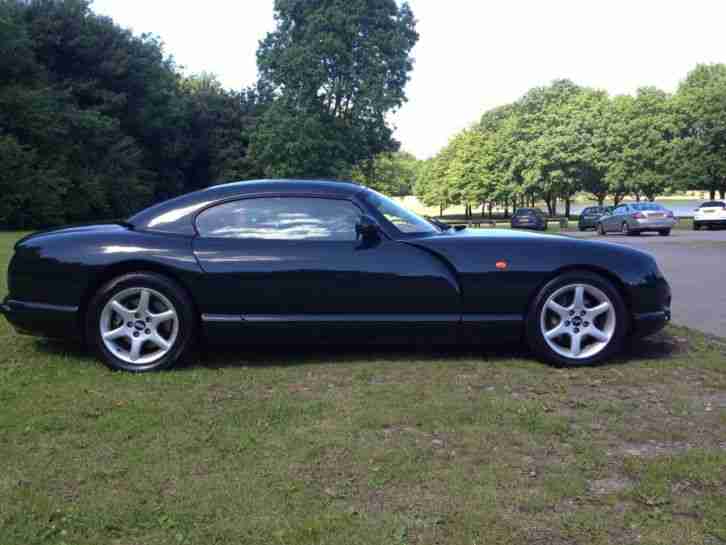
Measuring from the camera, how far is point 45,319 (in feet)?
15.8

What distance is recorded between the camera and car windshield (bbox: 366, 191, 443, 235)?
197 inches

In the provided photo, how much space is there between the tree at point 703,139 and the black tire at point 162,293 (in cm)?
5592

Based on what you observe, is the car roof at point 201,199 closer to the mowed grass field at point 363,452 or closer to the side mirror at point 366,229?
the side mirror at point 366,229

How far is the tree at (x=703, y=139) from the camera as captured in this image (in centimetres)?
5303

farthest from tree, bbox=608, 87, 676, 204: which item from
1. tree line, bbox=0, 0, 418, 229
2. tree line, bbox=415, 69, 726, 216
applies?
tree line, bbox=0, 0, 418, 229

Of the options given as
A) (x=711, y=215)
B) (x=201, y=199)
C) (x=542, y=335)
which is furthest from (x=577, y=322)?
(x=711, y=215)

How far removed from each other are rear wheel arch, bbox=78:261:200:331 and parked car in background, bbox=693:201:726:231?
33407 mm

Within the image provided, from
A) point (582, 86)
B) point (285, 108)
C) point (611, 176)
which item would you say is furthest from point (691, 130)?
point (285, 108)

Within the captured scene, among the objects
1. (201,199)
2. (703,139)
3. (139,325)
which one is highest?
(703,139)

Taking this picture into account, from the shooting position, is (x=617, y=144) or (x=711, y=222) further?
(x=617, y=144)

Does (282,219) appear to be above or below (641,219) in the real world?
above

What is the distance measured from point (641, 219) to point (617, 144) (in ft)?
107

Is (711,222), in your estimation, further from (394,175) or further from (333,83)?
(394,175)

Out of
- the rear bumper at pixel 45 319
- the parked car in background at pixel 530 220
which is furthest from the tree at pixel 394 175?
the rear bumper at pixel 45 319
